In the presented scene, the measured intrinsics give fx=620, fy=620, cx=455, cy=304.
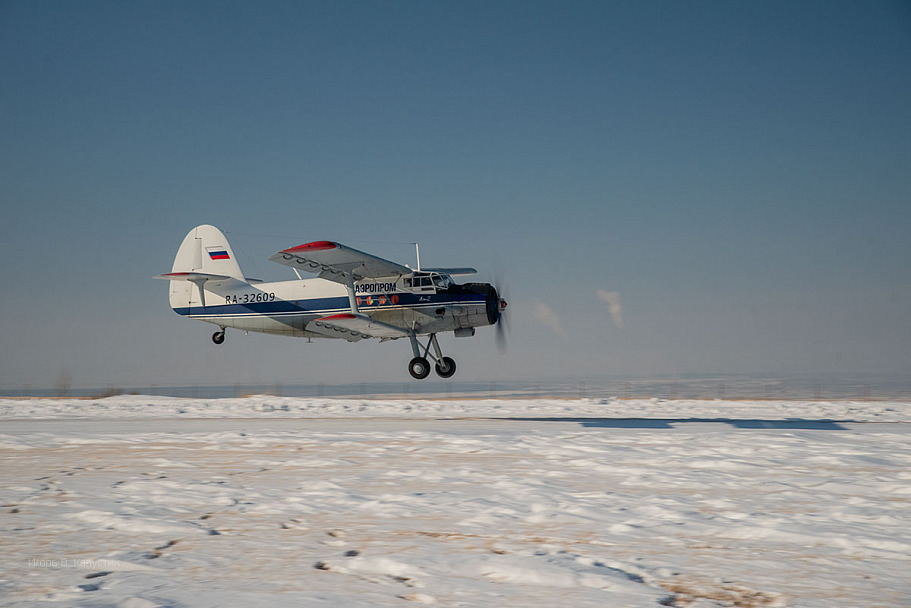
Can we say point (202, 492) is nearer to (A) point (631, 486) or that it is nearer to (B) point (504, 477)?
(B) point (504, 477)

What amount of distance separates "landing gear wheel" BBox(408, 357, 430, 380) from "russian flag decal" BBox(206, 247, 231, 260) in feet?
41.9

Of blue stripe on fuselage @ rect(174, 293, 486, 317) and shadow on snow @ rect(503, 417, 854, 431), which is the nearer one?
shadow on snow @ rect(503, 417, 854, 431)

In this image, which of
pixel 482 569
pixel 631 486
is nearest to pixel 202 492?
pixel 482 569

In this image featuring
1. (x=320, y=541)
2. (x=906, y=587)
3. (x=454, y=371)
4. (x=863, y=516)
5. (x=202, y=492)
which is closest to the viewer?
(x=906, y=587)

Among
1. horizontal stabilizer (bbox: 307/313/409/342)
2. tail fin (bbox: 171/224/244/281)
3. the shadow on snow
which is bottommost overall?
the shadow on snow

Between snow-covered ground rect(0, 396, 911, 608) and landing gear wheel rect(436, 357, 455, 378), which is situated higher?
landing gear wheel rect(436, 357, 455, 378)

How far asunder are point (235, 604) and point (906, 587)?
22.9ft

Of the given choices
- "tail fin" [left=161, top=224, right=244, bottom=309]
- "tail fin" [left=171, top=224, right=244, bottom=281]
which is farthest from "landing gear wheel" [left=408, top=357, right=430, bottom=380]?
"tail fin" [left=171, top=224, right=244, bottom=281]

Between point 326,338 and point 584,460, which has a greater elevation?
point 326,338

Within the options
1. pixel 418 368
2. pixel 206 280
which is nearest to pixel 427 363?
pixel 418 368

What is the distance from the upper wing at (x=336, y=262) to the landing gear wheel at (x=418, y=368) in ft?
13.1

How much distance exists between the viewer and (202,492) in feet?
38.1

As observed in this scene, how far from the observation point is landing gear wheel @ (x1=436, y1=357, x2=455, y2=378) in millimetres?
28078

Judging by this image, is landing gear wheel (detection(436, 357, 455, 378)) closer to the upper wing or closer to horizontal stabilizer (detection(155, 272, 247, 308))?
the upper wing
